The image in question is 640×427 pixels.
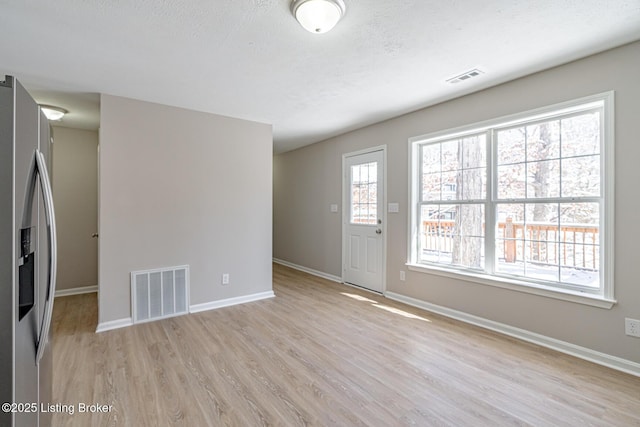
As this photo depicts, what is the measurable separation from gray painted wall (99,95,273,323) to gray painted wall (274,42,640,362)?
4.95ft

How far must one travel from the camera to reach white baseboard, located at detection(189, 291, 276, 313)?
149 inches

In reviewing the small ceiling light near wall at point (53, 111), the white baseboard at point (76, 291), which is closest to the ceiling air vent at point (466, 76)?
the small ceiling light near wall at point (53, 111)

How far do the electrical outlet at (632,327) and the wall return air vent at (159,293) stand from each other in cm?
425

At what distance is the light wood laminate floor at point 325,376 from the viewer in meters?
1.87

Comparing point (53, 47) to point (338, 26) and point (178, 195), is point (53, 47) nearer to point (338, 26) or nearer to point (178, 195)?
point (178, 195)

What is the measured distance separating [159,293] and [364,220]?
3024 mm

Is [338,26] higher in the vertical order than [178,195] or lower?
higher

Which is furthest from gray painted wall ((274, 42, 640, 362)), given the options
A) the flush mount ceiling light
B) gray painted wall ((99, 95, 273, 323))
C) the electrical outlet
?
the flush mount ceiling light

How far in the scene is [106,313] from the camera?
3211 millimetres

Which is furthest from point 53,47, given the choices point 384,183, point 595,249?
point 595,249

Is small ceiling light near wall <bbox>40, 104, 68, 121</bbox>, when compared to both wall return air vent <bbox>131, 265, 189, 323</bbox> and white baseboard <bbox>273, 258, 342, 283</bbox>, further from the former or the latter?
white baseboard <bbox>273, 258, 342, 283</bbox>

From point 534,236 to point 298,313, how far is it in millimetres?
2674

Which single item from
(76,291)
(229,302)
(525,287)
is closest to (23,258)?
(229,302)

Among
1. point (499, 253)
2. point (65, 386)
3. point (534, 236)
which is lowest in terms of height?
point (65, 386)
